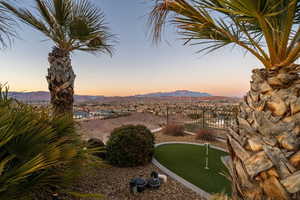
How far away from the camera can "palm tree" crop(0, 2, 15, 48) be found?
2.89m

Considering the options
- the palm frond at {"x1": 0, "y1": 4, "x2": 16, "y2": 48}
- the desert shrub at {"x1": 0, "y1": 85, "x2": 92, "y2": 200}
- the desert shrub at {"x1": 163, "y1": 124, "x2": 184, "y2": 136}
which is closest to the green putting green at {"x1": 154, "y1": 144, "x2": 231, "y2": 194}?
the desert shrub at {"x1": 163, "y1": 124, "x2": 184, "y2": 136}

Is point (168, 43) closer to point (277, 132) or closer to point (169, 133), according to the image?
point (277, 132)

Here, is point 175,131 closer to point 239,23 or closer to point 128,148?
point 128,148

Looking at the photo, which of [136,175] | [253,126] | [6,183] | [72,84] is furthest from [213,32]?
[72,84]

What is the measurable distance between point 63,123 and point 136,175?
7.84 ft

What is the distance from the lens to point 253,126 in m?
1.40

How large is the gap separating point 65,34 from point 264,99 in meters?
4.98

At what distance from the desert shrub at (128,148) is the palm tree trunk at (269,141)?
123 inches

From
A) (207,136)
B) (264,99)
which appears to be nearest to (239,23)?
(264,99)

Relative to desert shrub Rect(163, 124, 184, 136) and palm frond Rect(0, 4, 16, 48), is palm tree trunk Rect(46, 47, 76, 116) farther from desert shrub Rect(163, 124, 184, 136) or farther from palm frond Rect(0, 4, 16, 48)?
desert shrub Rect(163, 124, 184, 136)

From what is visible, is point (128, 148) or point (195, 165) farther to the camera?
point (195, 165)

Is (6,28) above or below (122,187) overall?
above

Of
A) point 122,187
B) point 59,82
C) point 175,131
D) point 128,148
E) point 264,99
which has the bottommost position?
point 175,131

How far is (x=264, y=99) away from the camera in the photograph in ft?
4.67
